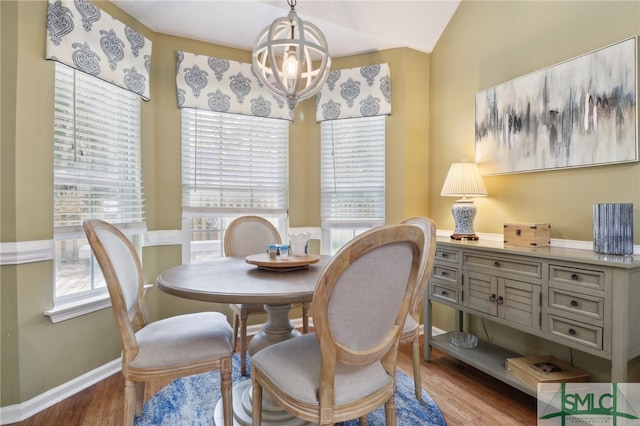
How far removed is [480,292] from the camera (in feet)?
6.87

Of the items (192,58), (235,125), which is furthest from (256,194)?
(192,58)

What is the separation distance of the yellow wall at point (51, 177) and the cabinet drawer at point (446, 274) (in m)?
0.72

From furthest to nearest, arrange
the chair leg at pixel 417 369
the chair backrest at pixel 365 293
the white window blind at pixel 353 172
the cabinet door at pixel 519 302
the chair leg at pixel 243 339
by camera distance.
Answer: the white window blind at pixel 353 172 → the chair leg at pixel 243 339 → the chair leg at pixel 417 369 → the cabinet door at pixel 519 302 → the chair backrest at pixel 365 293

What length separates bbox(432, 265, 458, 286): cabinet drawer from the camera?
228 cm

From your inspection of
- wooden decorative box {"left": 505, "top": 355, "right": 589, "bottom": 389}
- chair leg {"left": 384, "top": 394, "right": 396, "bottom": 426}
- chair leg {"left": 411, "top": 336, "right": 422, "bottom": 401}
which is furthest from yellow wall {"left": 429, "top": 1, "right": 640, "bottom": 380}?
chair leg {"left": 384, "top": 394, "right": 396, "bottom": 426}

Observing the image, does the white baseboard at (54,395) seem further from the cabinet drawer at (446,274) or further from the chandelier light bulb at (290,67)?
the cabinet drawer at (446,274)

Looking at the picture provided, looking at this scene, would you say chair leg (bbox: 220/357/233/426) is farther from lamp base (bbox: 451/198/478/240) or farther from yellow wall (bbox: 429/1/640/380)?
yellow wall (bbox: 429/1/640/380)

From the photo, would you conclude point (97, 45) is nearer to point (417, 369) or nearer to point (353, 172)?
point (353, 172)

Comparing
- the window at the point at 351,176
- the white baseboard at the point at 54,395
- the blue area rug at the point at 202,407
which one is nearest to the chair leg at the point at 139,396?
the blue area rug at the point at 202,407

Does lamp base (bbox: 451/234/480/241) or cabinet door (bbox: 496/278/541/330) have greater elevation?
lamp base (bbox: 451/234/480/241)

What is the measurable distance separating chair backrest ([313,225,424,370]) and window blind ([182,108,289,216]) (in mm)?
2220

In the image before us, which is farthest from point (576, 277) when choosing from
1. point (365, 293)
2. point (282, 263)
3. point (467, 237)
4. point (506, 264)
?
point (282, 263)

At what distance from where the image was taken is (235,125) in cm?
309

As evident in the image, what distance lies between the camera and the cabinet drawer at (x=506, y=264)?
1.78 m
